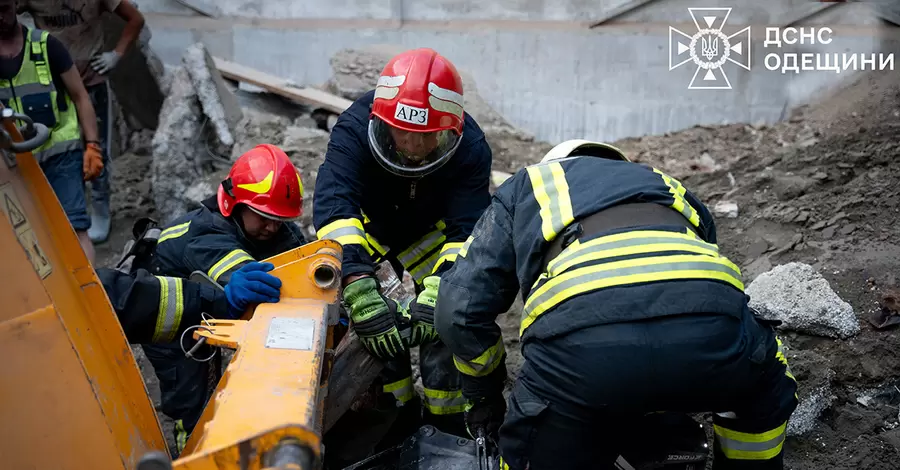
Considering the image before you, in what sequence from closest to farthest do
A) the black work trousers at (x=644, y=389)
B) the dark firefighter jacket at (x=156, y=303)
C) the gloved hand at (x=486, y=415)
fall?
1. the black work trousers at (x=644, y=389)
2. the dark firefighter jacket at (x=156, y=303)
3. the gloved hand at (x=486, y=415)

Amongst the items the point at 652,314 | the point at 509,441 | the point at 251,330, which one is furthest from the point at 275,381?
the point at 652,314

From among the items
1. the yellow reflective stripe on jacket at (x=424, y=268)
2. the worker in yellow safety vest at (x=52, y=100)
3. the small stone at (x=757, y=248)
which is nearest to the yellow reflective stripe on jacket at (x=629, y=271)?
the yellow reflective stripe on jacket at (x=424, y=268)

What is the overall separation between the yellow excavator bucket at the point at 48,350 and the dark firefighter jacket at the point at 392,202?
1388mm

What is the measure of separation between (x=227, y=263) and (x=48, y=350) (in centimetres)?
154

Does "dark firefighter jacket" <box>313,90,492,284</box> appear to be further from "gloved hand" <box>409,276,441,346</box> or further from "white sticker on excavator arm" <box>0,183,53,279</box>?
"white sticker on excavator arm" <box>0,183,53,279</box>

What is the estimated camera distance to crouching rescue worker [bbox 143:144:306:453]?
340 cm

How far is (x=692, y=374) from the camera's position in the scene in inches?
75.9

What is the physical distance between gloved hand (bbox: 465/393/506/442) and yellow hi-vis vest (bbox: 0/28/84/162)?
3190 mm

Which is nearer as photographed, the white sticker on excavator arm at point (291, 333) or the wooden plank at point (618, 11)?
the white sticker on excavator arm at point (291, 333)

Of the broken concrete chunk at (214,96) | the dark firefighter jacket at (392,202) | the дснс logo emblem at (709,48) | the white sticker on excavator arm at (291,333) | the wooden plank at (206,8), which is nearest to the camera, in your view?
the white sticker on excavator arm at (291,333)

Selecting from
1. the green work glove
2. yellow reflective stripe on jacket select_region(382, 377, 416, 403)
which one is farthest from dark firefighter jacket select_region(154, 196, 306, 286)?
yellow reflective stripe on jacket select_region(382, 377, 416, 403)

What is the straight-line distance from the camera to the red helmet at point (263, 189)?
345cm

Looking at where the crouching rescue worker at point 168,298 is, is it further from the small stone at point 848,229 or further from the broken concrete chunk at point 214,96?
the broken concrete chunk at point 214,96

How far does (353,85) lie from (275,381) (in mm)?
5789
